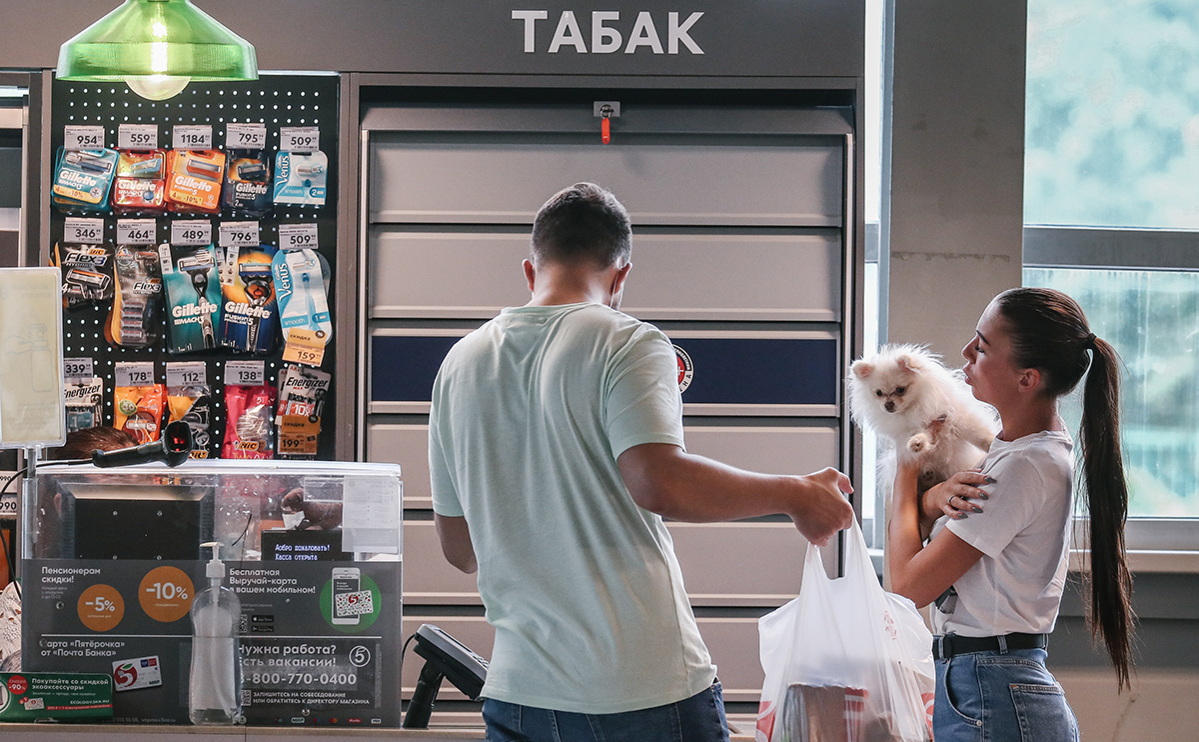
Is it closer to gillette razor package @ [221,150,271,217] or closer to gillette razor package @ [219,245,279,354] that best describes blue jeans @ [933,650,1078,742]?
gillette razor package @ [219,245,279,354]

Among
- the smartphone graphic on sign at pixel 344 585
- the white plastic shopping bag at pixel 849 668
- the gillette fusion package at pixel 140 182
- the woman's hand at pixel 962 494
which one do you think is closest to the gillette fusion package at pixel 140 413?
the gillette fusion package at pixel 140 182

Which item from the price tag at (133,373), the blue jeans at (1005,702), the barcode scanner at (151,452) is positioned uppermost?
the price tag at (133,373)

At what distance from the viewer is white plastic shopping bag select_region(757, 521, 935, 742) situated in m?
1.35

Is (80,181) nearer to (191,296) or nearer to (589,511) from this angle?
(191,296)

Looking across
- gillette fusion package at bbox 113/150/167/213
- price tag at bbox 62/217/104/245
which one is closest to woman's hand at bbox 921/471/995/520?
gillette fusion package at bbox 113/150/167/213

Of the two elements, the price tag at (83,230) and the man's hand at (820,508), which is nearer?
the man's hand at (820,508)

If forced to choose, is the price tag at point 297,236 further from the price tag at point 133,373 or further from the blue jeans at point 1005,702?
the blue jeans at point 1005,702

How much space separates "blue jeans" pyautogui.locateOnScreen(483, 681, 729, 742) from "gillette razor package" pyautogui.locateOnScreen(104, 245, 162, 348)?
6.75 ft

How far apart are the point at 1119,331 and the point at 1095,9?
3.93 ft

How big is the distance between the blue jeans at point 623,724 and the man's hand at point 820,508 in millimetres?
257

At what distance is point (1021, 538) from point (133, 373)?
2480mm

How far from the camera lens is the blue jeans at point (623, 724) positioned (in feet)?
3.90

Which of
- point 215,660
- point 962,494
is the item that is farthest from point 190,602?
point 962,494

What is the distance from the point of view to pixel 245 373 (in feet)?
9.26
